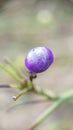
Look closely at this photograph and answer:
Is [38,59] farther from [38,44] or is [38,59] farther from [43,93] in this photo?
[38,44]

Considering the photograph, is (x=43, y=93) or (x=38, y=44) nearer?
(x=43, y=93)

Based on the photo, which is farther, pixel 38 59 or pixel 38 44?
pixel 38 44

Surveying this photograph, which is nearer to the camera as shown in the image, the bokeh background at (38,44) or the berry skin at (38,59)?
the berry skin at (38,59)

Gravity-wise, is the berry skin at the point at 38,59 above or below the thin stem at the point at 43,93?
above

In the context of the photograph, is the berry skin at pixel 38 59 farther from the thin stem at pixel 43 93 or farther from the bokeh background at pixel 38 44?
the bokeh background at pixel 38 44

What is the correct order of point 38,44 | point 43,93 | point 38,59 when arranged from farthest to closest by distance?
point 38,44
point 43,93
point 38,59

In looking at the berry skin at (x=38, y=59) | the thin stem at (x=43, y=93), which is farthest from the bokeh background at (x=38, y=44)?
the berry skin at (x=38, y=59)

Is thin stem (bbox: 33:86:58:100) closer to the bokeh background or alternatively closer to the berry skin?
the berry skin

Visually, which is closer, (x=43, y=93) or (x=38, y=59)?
(x=38, y=59)

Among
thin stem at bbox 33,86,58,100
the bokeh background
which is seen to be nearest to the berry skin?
thin stem at bbox 33,86,58,100

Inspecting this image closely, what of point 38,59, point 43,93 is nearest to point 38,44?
point 43,93

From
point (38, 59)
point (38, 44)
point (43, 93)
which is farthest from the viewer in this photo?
point (38, 44)
